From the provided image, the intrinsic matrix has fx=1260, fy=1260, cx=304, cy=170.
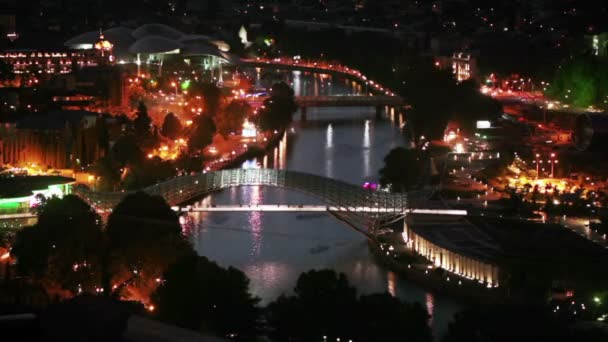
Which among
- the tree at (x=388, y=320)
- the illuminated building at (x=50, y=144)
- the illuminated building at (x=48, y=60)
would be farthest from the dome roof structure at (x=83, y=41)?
the tree at (x=388, y=320)

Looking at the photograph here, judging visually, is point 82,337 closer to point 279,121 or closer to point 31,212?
point 31,212

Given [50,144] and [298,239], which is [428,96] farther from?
[298,239]

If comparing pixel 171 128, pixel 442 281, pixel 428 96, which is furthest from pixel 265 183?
pixel 428 96

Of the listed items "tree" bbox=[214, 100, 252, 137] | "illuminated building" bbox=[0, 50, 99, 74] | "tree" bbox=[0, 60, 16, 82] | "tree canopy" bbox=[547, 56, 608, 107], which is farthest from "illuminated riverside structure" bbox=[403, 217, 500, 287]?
"illuminated building" bbox=[0, 50, 99, 74]

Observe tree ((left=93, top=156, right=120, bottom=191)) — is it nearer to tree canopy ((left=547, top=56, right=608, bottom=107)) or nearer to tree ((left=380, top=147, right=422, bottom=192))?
tree ((left=380, top=147, right=422, bottom=192))

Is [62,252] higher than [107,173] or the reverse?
the reverse
